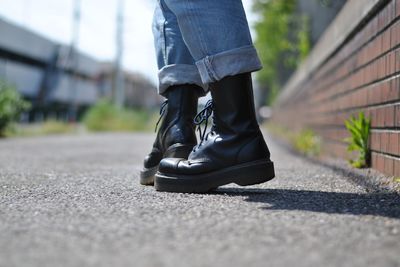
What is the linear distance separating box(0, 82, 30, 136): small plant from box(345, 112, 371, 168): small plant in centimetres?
680

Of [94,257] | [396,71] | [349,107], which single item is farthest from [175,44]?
[349,107]

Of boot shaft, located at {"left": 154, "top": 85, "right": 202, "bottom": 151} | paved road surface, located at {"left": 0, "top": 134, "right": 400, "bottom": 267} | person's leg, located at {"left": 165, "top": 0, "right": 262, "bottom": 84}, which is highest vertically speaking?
person's leg, located at {"left": 165, "top": 0, "right": 262, "bottom": 84}

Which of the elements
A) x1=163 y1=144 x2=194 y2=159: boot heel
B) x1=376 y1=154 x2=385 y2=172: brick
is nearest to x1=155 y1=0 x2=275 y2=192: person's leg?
x1=163 y1=144 x2=194 y2=159: boot heel

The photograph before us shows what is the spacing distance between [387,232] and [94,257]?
599mm

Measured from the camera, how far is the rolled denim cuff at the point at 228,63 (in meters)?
1.76

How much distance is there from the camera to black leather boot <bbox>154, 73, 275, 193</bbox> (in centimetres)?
178

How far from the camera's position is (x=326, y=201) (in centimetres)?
162

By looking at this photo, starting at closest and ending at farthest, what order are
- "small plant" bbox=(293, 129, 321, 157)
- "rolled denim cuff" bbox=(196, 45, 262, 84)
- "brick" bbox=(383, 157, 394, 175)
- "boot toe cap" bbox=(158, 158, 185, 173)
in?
"rolled denim cuff" bbox=(196, 45, 262, 84) < "boot toe cap" bbox=(158, 158, 185, 173) < "brick" bbox=(383, 157, 394, 175) < "small plant" bbox=(293, 129, 321, 157)

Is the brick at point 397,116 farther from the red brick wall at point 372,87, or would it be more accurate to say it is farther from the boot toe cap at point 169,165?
the boot toe cap at point 169,165

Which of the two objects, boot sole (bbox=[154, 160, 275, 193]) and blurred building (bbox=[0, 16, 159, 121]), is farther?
blurred building (bbox=[0, 16, 159, 121])

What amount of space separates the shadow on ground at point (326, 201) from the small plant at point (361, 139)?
77cm

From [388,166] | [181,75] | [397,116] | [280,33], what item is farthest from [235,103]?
[280,33]

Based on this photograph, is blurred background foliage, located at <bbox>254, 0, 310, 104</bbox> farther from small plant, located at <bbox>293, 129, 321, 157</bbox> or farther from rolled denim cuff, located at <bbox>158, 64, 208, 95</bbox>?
rolled denim cuff, located at <bbox>158, 64, 208, 95</bbox>

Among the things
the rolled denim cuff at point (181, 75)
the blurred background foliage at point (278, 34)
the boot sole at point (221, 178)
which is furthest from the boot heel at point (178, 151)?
the blurred background foliage at point (278, 34)
